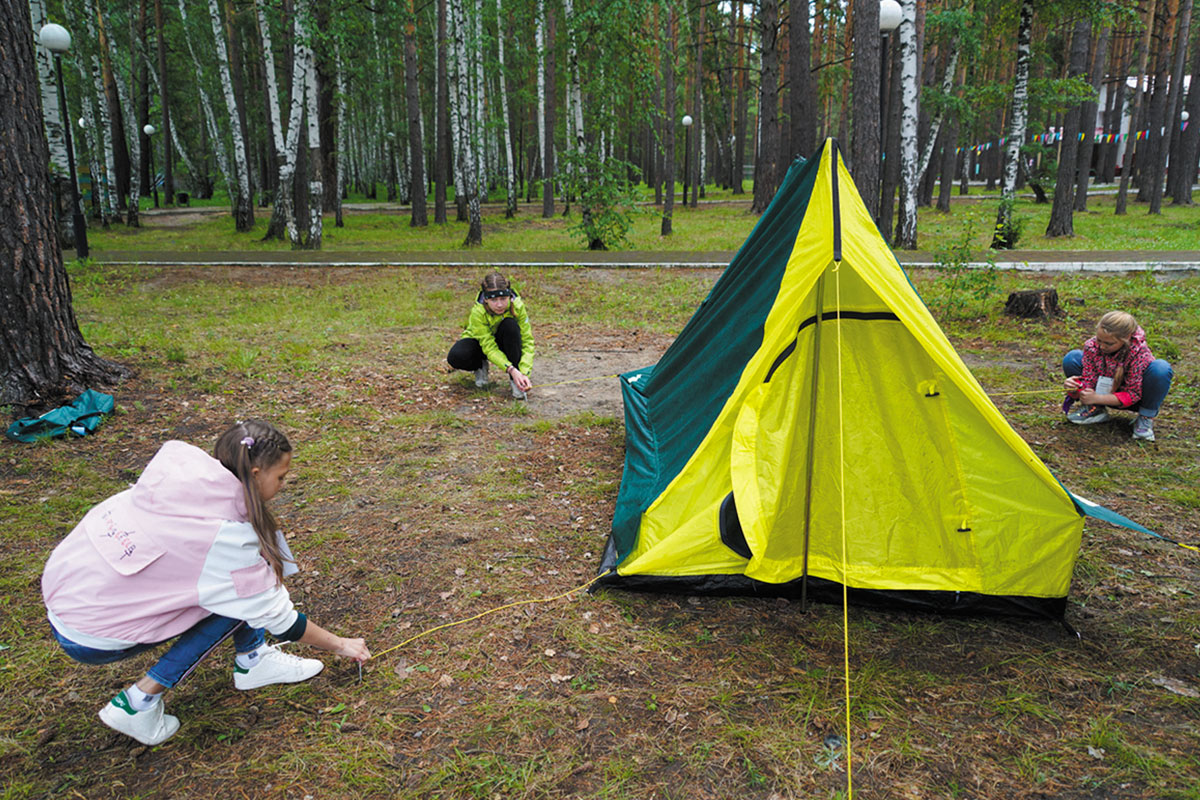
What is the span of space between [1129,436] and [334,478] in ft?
17.7

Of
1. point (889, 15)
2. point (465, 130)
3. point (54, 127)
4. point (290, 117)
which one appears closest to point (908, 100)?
point (889, 15)

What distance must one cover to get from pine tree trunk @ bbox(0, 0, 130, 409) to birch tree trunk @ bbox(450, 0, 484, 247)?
10805 mm

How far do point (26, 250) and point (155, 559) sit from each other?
4301 millimetres

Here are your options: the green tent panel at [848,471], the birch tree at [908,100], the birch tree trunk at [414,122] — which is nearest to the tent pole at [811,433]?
the green tent panel at [848,471]

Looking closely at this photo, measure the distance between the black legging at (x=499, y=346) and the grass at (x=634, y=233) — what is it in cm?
897

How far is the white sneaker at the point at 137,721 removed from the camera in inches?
94.2

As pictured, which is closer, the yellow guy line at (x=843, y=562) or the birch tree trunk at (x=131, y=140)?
the yellow guy line at (x=843, y=562)

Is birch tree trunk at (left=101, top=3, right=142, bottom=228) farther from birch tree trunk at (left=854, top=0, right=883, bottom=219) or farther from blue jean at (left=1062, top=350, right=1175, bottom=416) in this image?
blue jean at (left=1062, top=350, right=1175, bottom=416)

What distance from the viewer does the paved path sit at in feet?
36.2

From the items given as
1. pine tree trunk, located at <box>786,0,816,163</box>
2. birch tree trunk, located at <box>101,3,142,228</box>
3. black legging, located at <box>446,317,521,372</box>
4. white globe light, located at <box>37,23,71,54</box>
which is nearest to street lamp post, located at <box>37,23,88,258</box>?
white globe light, located at <box>37,23,71,54</box>

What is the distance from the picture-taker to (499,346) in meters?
6.22

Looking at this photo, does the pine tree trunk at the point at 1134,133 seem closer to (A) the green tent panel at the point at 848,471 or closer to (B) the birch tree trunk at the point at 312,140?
(B) the birch tree trunk at the point at 312,140

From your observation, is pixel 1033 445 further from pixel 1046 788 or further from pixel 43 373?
pixel 43 373

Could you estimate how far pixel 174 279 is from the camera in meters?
12.0
